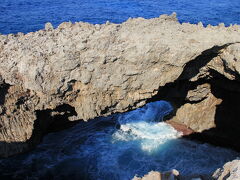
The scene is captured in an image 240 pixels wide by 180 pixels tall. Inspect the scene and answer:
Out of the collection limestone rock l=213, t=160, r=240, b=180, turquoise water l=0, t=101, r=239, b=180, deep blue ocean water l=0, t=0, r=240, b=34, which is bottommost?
turquoise water l=0, t=101, r=239, b=180

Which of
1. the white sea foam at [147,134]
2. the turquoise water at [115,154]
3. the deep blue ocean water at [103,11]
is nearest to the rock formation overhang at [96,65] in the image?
the turquoise water at [115,154]

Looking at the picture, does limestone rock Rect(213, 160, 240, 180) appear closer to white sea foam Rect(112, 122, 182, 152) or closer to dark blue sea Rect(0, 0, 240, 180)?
dark blue sea Rect(0, 0, 240, 180)

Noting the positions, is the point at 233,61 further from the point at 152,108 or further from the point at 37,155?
the point at 37,155

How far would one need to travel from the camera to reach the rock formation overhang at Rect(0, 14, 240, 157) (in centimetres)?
1334

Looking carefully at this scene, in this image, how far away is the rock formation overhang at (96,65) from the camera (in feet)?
43.8

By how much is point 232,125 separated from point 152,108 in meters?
6.62

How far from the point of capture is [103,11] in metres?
32.9

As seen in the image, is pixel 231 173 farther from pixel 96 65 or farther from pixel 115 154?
pixel 115 154

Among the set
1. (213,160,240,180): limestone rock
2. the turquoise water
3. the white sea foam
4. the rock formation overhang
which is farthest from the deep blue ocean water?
(213,160,240,180): limestone rock

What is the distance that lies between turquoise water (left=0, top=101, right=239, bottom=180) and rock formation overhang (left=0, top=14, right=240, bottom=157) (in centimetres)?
311

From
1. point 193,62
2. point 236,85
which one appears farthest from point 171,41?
point 236,85

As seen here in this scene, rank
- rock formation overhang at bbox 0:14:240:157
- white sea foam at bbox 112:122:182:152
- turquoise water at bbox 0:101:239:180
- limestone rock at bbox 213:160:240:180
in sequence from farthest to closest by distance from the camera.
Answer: white sea foam at bbox 112:122:182:152, turquoise water at bbox 0:101:239:180, rock formation overhang at bbox 0:14:240:157, limestone rock at bbox 213:160:240:180

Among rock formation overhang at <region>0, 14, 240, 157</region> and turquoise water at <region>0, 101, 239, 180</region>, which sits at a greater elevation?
rock formation overhang at <region>0, 14, 240, 157</region>

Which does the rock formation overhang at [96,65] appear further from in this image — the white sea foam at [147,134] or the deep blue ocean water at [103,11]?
the deep blue ocean water at [103,11]
